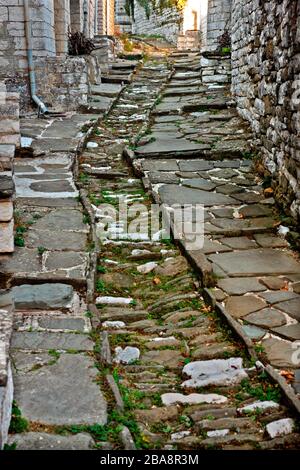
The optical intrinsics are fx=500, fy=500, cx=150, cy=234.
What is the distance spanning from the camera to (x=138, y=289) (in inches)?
170

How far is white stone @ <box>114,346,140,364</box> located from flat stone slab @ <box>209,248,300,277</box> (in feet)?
4.24

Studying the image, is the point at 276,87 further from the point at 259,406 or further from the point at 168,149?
the point at 259,406

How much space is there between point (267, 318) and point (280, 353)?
44cm

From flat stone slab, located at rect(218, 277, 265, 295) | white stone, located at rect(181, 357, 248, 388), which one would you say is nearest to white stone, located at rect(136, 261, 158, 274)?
flat stone slab, located at rect(218, 277, 265, 295)

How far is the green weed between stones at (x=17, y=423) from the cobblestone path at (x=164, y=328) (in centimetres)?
4

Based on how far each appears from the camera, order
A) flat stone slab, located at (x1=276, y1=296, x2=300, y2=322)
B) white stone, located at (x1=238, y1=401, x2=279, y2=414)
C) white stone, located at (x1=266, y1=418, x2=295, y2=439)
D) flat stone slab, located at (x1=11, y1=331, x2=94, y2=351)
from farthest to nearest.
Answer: flat stone slab, located at (x1=276, y1=296, x2=300, y2=322)
flat stone slab, located at (x1=11, y1=331, x2=94, y2=351)
white stone, located at (x1=238, y1=401, x2=279, y2=414)
white stone, located at (x1=266, y1=418, x2=295, y2=439)

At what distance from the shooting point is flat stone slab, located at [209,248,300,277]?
4.32m

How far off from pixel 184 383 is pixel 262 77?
4962 mm

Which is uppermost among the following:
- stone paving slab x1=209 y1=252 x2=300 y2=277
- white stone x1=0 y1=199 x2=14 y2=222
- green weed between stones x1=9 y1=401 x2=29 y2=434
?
white stone x1=0 y1=199 x2=14 y2=222

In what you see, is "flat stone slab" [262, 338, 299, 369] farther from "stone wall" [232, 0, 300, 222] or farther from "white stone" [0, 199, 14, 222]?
Answer: "white stone" [0, 199, 14, 222]

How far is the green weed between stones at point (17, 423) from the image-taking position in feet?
7.88

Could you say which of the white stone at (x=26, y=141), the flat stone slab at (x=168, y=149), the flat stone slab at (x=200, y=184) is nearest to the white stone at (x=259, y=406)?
the flat stone slab at (x=200, y=184)
